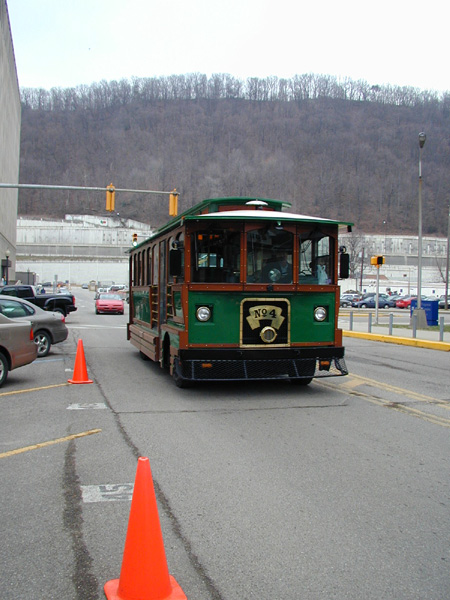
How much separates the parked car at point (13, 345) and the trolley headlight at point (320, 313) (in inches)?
211

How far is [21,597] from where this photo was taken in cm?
341

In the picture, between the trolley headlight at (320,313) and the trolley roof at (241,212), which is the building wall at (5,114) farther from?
the trolley headlight at (320,313)

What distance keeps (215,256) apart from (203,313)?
94cm

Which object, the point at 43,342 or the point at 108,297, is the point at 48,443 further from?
the point at 108,297

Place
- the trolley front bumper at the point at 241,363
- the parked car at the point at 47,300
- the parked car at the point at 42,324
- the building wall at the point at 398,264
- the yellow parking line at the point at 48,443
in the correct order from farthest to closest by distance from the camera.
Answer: the building wall at the point at 398,264, the parked car at the point at 47,300, the parked car at the point at 42,324, the trolley front bumper at the point at 241,363, the yellow parking line at the point at 48,443

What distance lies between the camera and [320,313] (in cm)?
984

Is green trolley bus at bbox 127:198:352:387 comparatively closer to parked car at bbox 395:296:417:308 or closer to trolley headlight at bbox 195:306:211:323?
trolley headlight at bbox 195:306:211:323

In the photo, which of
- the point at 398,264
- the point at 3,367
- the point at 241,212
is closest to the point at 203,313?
the point at 241,212

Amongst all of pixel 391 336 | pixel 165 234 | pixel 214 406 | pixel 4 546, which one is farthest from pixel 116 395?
pixel 391 336

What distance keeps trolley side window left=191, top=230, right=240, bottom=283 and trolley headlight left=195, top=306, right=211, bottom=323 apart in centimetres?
44

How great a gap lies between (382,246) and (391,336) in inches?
4731

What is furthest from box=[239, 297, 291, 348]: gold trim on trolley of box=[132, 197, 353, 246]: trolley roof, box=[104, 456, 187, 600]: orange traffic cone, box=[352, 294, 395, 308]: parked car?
box=[352, 294, 395, 308]: parked car

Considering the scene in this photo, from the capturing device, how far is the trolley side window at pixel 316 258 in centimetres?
977

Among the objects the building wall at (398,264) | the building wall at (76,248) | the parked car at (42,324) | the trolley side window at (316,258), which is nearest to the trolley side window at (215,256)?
the trolley side window at (316,258)
